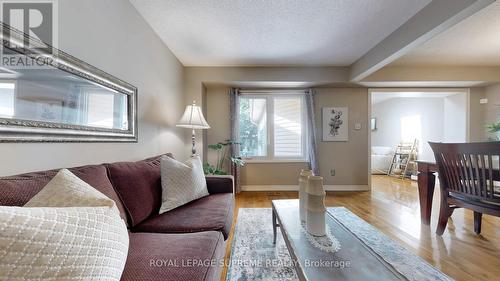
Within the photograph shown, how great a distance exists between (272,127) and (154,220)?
300cm

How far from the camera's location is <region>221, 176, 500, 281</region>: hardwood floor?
5.24 feet

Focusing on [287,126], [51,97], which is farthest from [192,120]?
[287,126]

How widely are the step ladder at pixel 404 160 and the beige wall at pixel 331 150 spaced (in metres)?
2.20

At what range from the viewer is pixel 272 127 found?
4.08 meters

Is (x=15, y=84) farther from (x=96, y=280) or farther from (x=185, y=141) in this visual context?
(x=185, y=141)

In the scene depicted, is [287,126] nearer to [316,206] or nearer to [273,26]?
[273,26]

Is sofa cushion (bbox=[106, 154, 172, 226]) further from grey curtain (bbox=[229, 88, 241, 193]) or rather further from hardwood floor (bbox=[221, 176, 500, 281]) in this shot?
grey curtain (bbox=[229, 88, 241, 193])

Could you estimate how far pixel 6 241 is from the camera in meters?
0.50

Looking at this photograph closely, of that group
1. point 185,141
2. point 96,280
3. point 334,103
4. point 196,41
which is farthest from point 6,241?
point 334,103

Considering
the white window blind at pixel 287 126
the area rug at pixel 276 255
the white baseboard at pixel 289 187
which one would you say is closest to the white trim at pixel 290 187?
the white baseboard at pixel 289 187

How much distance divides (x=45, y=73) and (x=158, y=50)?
1.59 metres

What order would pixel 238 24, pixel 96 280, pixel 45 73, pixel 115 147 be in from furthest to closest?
1. pixel 238 24
2. pixel 115 147
3. pixel 45 73
4. pixel 96 280

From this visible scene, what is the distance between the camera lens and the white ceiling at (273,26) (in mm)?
1952

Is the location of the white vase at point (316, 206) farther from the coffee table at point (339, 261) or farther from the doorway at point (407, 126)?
the doorway at point (407, 126)
